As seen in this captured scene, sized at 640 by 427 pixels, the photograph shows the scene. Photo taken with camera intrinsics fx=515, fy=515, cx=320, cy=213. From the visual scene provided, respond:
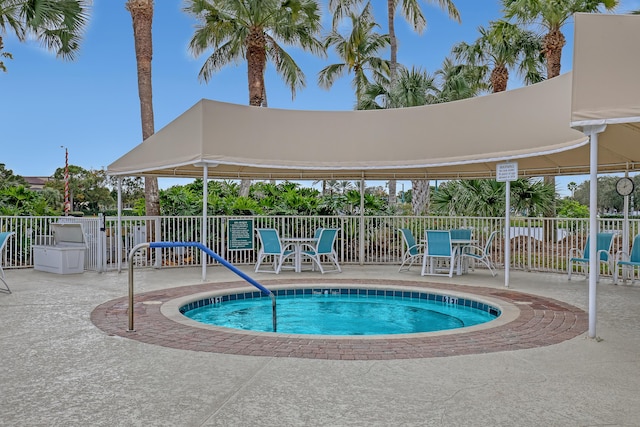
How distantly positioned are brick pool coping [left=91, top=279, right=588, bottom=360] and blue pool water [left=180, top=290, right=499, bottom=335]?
3.05 ft

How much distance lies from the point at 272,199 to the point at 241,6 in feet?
27.3

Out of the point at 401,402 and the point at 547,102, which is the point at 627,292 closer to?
the point at 547,102

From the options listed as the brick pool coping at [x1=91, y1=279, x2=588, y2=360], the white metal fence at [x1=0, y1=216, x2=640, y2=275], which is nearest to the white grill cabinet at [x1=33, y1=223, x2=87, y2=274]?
the white metal fence at [x1=0, y1=216, x2=640, y2=275]

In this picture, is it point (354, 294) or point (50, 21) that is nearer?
point (354, 294)

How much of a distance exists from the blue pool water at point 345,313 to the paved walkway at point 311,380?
132 cm

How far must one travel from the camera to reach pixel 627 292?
8.84 m

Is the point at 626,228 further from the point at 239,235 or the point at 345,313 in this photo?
the point at 239,235

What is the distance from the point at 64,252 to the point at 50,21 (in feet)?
24.6

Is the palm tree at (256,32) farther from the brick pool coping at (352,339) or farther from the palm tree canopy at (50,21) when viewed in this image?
the brick pool coping at (352,339)

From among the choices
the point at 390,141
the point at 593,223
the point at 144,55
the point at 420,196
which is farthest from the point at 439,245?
the point at 144,55

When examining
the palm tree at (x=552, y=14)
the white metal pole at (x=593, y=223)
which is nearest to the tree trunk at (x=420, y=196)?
the palm tree at (x=552, y=14)

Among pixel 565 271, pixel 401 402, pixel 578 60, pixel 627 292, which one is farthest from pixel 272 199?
pixel 401 402

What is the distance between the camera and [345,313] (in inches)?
323

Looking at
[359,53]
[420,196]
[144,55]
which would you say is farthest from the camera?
[359,53]
